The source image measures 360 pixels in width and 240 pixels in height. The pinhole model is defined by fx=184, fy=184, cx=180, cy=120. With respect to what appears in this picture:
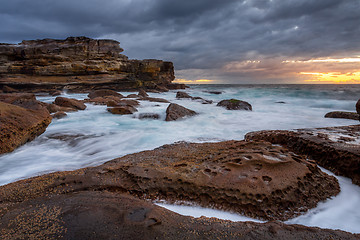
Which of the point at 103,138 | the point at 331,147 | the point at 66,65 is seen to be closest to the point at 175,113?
the point at 103,138

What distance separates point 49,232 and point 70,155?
8.48 feet

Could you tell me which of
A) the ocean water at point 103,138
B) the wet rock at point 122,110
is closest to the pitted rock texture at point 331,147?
the ocean water at point 103,138

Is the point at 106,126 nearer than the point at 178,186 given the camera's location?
No

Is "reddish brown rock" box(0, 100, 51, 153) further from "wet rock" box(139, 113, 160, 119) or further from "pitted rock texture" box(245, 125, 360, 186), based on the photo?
"pitted rock texture" box(245, 125, 360, 186)

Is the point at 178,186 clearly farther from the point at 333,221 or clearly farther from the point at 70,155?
the point at 70,155

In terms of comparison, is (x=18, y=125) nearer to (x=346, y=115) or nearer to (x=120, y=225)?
(x=120, y=225)

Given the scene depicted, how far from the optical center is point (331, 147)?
2.51 m

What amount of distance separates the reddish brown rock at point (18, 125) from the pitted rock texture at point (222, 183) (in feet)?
5.79

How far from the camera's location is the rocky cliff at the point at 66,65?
17156 millimetres

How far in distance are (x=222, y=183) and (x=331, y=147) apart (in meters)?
1.83

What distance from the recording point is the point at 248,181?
1772 mm

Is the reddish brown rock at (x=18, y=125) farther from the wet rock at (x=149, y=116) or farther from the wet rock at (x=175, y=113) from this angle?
the wet rock at (x=175, y=113)

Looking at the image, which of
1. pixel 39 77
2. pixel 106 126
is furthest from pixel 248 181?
pixel 39 77

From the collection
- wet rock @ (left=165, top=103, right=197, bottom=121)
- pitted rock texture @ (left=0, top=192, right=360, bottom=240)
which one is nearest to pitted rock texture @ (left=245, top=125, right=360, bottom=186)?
pitted rock texture @ (left=0, top=192, right=360, bottom=240)
